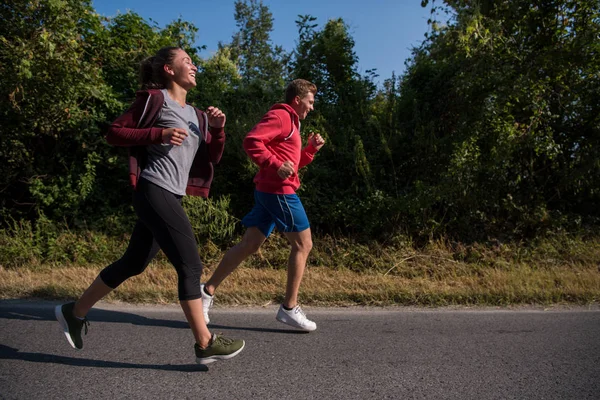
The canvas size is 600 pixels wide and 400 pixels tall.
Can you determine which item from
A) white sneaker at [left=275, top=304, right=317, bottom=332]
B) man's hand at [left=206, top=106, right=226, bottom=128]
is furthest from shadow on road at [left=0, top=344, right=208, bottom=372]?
man's hand at [left=206, top=106, right=226, bottom=128]

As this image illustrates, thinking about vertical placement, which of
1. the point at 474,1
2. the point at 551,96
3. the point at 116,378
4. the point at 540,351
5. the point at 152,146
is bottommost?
the point at 116,378

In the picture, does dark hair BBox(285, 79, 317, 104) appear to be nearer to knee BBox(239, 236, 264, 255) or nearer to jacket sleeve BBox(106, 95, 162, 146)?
knee BBox(239, 236, 264, 255)

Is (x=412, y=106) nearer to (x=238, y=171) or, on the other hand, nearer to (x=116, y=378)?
(x=238, y=171)

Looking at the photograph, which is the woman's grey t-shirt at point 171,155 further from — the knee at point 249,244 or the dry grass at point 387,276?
the dry grass at point 387,276

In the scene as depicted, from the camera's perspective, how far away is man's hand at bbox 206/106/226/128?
9.78 feet

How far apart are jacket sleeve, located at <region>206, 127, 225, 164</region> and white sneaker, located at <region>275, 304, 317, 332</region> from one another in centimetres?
126

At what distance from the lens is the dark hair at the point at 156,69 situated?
2.85 m

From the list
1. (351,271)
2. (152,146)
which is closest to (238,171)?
(351,271)

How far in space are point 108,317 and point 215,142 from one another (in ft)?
6.02

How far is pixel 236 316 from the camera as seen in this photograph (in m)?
→ 3.89

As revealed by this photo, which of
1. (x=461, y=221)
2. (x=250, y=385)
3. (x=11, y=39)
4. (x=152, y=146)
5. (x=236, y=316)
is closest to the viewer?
(x=250, y=385)

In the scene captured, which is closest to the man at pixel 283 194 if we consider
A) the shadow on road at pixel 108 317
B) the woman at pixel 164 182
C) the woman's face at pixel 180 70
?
the shadow on road at pixel 108 317

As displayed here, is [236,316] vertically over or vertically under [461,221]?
under

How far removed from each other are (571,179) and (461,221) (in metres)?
1.60
